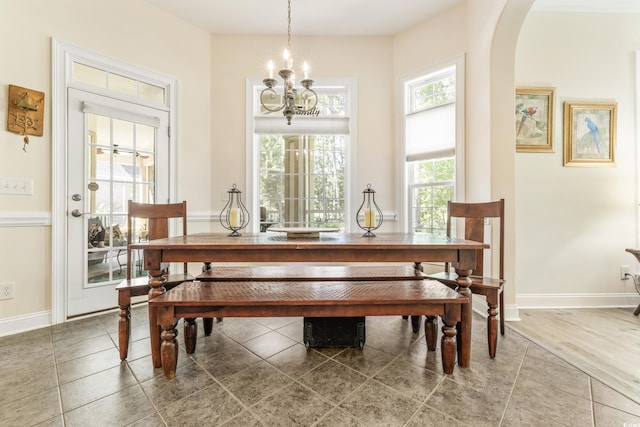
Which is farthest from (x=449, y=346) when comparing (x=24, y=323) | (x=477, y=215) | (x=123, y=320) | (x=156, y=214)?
(x=24, y=323)

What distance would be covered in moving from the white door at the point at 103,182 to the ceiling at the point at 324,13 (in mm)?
1222

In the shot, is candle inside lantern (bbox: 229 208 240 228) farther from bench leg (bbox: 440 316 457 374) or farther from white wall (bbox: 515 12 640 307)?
white wall (bbox: 515 12 640 307)

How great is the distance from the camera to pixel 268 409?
1.31m

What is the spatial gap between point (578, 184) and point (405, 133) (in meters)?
1.83

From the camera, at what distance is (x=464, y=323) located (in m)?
1.59

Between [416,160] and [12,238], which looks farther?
[416,160]

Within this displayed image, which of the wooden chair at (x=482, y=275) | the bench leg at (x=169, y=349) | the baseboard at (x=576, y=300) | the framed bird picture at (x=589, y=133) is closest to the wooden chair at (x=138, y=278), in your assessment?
the bench leg at (x=169, y=349)

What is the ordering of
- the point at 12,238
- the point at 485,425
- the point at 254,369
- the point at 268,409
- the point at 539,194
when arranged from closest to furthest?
the point at 485,425
the point at 268,409
the point at 254,369
the point at 12,238
the point at 539,194

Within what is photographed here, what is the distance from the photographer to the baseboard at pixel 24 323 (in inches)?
84.7

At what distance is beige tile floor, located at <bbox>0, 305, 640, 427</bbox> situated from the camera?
1.26 meters

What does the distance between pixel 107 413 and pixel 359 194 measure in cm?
287

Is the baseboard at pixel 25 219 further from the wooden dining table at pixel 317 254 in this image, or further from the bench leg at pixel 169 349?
the bench leg at pixel 169 349

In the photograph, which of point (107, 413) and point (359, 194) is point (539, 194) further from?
point (107, 413)

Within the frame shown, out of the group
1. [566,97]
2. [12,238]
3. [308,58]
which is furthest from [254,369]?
[566,97]
